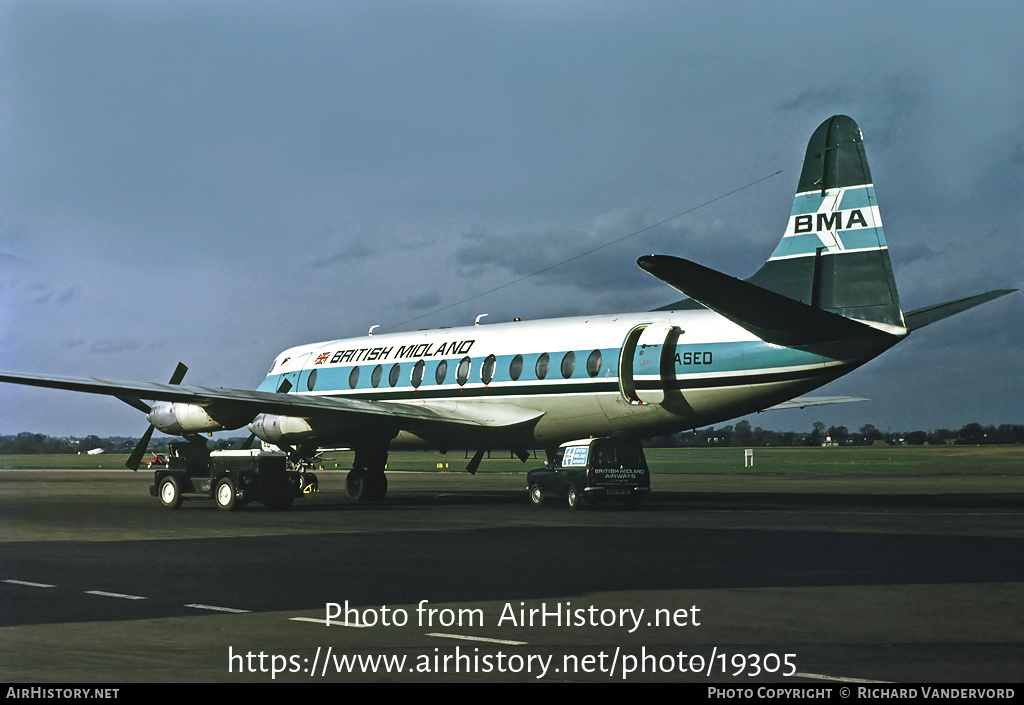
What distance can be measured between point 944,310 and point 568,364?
34.4 ft

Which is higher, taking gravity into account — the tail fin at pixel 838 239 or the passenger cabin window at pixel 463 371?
the tail fin at pixel 838 239

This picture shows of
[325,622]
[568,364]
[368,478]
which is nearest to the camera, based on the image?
[325,622]

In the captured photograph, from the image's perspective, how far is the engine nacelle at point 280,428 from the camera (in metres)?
36.3

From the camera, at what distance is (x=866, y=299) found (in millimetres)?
27766

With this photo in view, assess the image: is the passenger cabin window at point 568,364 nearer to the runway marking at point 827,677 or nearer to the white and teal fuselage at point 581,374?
the white and teal fuselage at point 581,374

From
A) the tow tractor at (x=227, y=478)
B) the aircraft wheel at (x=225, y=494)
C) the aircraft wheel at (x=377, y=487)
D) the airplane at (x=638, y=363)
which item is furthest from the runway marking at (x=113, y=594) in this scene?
the aircraft wheel at (x=377, y=487)

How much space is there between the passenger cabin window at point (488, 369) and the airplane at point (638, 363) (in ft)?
0.21

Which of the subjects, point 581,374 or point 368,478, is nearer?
point 581,374

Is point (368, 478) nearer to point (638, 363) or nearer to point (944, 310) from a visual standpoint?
point (638, 363)

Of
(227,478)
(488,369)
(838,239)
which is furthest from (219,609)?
(488,369)

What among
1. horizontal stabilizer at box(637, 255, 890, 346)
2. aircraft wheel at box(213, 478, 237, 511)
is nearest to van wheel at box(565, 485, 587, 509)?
horizontal stabilizer at box(637, 255, 890, 346)

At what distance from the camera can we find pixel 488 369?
34625 mm
